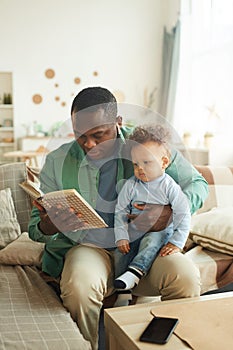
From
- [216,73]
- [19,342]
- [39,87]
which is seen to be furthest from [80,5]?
[19,342]

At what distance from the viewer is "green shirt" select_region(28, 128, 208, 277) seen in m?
1.96

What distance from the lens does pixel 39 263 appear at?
85.8 inches

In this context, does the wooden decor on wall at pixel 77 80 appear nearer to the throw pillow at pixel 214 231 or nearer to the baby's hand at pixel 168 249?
the throw pillow at pixel 214 231

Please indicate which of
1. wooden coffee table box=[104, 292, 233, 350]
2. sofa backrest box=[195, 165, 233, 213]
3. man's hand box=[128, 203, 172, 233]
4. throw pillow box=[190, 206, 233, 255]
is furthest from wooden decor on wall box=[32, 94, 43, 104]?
wooden coffee table box=[104, 292, 233, 350]

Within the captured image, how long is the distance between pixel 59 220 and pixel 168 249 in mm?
439

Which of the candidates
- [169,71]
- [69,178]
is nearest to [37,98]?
[169,71]

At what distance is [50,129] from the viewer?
6.79m

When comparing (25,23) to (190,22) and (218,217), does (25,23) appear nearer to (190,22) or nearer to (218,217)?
(190,22)

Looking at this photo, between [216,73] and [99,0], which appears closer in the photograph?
[216,73]

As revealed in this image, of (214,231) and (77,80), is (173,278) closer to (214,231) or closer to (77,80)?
(214,231)

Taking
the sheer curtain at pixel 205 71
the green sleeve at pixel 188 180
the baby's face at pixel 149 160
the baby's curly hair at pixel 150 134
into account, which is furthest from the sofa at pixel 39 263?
the sheer curtain at pixel 205 71

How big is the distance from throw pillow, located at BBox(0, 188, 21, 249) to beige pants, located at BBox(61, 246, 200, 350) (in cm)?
59

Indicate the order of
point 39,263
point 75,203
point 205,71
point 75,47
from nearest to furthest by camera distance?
point 75,203, point 39,263, point 205,71, point 75,47

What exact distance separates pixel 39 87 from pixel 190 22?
224cm
